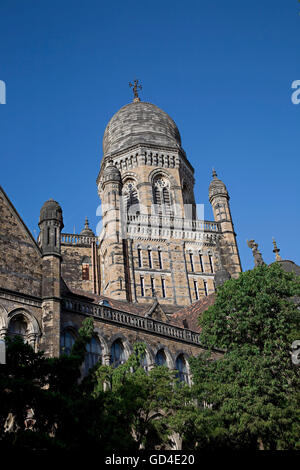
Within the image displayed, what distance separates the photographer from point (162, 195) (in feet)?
171

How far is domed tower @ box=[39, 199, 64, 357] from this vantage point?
2258 centimetres

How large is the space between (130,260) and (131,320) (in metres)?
18.0

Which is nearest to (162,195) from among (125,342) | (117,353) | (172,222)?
(172,222)

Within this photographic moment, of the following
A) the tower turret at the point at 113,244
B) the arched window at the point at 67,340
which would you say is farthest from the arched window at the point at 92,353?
the tower turret at the point at 113,244

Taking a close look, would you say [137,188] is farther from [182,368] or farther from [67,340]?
[67,340]

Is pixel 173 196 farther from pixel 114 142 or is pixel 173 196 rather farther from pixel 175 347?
pixel 175 347

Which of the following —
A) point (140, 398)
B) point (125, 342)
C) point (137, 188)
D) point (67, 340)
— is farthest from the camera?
point (137, 188)

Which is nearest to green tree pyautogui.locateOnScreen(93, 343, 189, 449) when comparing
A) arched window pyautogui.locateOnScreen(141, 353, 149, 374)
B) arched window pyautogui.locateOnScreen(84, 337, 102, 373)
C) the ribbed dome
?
arched window pyautogui.locateOnScreen(84, 337, 102, 373)

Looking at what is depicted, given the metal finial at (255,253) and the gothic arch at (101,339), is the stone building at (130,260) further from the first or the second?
the metal finial at (255,253)

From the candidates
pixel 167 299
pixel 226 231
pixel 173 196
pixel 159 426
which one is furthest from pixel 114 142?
pixel 159 426

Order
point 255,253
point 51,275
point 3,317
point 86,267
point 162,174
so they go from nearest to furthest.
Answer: point 3,317 → point 51,275 → point 255,253 → point 86,267 → point 162,174

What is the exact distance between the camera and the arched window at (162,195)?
167 ft

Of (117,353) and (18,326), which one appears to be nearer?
(18,326)
